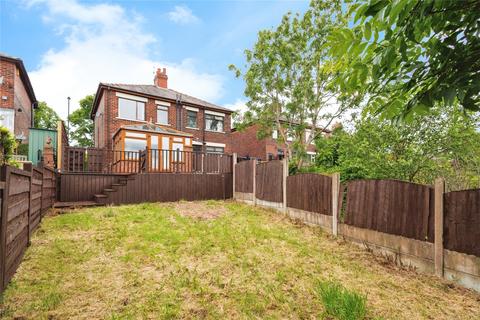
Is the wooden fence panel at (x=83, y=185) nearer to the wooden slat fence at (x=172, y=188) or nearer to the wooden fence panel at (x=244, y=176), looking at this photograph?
the wooden slat fence at (x=172, y=188)

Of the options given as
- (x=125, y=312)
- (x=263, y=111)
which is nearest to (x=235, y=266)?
(x=125, y=312)

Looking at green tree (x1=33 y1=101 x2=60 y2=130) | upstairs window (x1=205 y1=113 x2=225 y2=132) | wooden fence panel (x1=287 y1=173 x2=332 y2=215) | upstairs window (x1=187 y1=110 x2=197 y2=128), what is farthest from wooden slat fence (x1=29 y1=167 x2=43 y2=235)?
green tree (x1=33 y1=101 x2=60 y2=130)

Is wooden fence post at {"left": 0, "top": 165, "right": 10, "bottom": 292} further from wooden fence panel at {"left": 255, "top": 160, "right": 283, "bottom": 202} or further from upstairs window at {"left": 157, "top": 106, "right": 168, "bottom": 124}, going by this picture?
upstairs window at {"left": 157, "top": 106, "right": 168, "bottom": 124}

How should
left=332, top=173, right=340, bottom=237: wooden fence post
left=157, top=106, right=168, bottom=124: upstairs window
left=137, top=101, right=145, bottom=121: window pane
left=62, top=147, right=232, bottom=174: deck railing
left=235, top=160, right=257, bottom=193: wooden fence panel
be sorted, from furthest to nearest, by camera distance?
left=157, top=106, right=168, bottom=124: upstairs window
left=137, top=101, right=145, bottom=121: window pane
left=62, top=147, right=232, bottom=174: deck railing
left=235, top=160, right=257, bottom=193: wooden fence panel
left=332, top=173, right=340, bottom=237: wooden fence post

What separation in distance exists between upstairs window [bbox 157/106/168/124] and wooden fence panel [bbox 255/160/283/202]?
12.0m

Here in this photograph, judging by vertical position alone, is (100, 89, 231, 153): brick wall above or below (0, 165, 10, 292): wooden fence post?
above

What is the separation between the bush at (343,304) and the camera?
274 cm

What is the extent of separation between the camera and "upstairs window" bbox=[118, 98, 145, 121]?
17.7 m

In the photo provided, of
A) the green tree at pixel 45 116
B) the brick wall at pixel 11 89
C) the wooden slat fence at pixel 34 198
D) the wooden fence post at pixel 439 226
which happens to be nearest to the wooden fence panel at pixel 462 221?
the wooden fence post at pixel 439 226

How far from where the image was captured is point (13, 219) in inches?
134

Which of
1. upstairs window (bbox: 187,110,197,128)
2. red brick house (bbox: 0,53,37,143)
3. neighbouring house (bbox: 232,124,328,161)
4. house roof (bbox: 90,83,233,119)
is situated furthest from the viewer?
neighbouring house (bbox: 232,124,328,161)

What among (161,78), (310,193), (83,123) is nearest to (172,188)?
(310,193)

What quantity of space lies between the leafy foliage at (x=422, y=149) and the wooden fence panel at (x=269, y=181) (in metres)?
2.25

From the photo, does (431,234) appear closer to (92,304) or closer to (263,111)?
(92,304)
